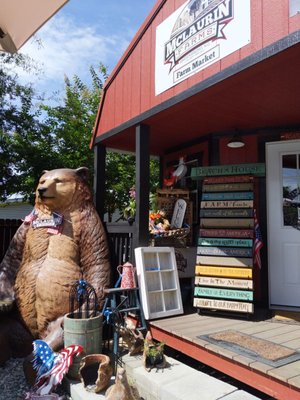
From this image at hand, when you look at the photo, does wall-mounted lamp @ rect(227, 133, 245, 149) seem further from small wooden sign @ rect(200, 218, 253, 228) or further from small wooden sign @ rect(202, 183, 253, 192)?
small wooden sign @ rect(200, 218, 253, 228)

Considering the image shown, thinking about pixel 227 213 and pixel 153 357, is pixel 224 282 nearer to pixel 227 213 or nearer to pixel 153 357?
pixel 227 213

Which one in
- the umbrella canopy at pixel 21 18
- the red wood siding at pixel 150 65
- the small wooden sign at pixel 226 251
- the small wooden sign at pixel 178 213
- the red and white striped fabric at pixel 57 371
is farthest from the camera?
the small wooden sign at pixel 178 213

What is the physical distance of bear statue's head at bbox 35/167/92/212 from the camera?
419cm

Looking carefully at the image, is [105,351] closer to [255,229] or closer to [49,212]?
[49,212]

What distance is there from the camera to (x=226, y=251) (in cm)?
419

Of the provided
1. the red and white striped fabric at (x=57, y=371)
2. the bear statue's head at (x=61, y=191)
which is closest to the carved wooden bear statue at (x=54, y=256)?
the bear statue's head at (x=61, y=191)

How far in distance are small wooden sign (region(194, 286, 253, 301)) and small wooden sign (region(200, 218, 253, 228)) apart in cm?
80

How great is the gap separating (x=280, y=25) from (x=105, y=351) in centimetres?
355

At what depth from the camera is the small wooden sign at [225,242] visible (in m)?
4.12

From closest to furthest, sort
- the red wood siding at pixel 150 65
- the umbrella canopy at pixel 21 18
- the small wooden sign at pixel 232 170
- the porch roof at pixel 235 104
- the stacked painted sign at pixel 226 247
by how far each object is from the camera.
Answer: the umbrella canopy at pixel 21 18
the red wood siding at pixel 150 65
the porch roof at pixel 235 104
the stacked painted sign at pixel 226 247
the small wooden sign at pixel 232 170

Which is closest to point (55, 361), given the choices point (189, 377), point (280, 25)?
point (189, 377)

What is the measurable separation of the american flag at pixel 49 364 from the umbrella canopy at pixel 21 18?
8.53 feet

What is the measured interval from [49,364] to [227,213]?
2.63m

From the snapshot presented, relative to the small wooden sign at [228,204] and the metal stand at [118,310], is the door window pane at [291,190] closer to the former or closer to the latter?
the small wooden sign at [228,204]
